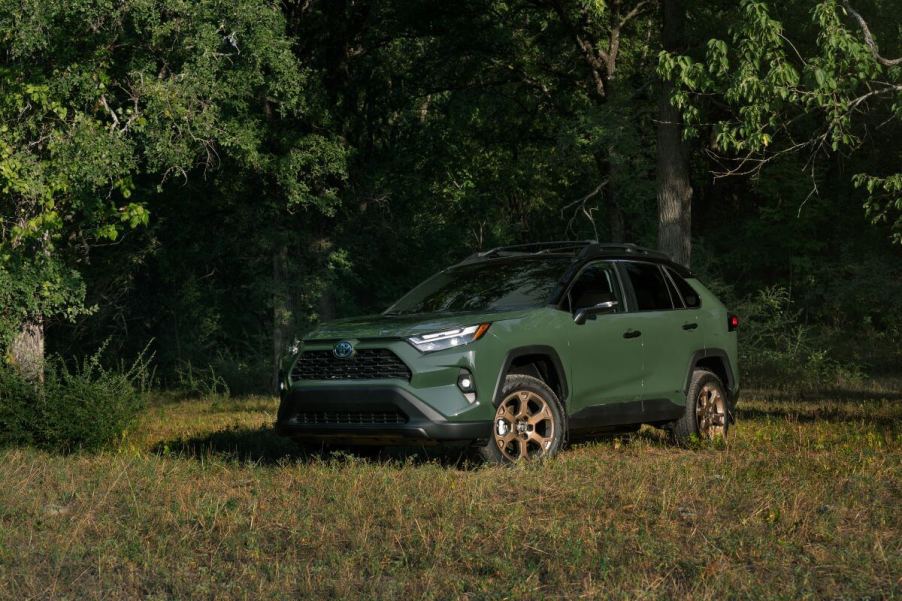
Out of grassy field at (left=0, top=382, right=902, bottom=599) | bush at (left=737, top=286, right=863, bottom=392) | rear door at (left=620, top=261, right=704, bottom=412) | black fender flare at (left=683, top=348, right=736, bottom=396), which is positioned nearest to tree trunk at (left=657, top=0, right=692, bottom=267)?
bush at (left=737, top=286, right=863, bottom=392)

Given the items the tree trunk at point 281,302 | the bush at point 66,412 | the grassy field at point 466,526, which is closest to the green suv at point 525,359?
the grassy field at point 466,526

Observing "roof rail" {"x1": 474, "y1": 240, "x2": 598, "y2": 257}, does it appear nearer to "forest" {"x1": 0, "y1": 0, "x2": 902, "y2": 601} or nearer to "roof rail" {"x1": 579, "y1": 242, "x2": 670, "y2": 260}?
"roof rail" {"x1": 579, "y1": 242, "x2": 670, "y2": 260}

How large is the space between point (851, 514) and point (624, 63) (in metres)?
23.5

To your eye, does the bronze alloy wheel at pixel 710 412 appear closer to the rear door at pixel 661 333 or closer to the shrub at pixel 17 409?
the rear door at pixel 661 333

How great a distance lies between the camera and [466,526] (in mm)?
7746

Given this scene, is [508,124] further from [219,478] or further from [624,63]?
[219,478]

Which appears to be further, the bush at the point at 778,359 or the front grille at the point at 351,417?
the bush at the point at 778,359

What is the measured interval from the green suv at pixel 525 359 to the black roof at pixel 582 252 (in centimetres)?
2

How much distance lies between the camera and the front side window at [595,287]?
1084 centimetres

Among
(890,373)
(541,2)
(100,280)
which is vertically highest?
(541,2)

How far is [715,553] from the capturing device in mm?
7012

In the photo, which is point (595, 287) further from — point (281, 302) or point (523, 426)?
point (281, 302)

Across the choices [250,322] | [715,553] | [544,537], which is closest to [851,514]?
[715,553]

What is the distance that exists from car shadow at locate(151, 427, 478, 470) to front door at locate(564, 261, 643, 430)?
3.68ft
